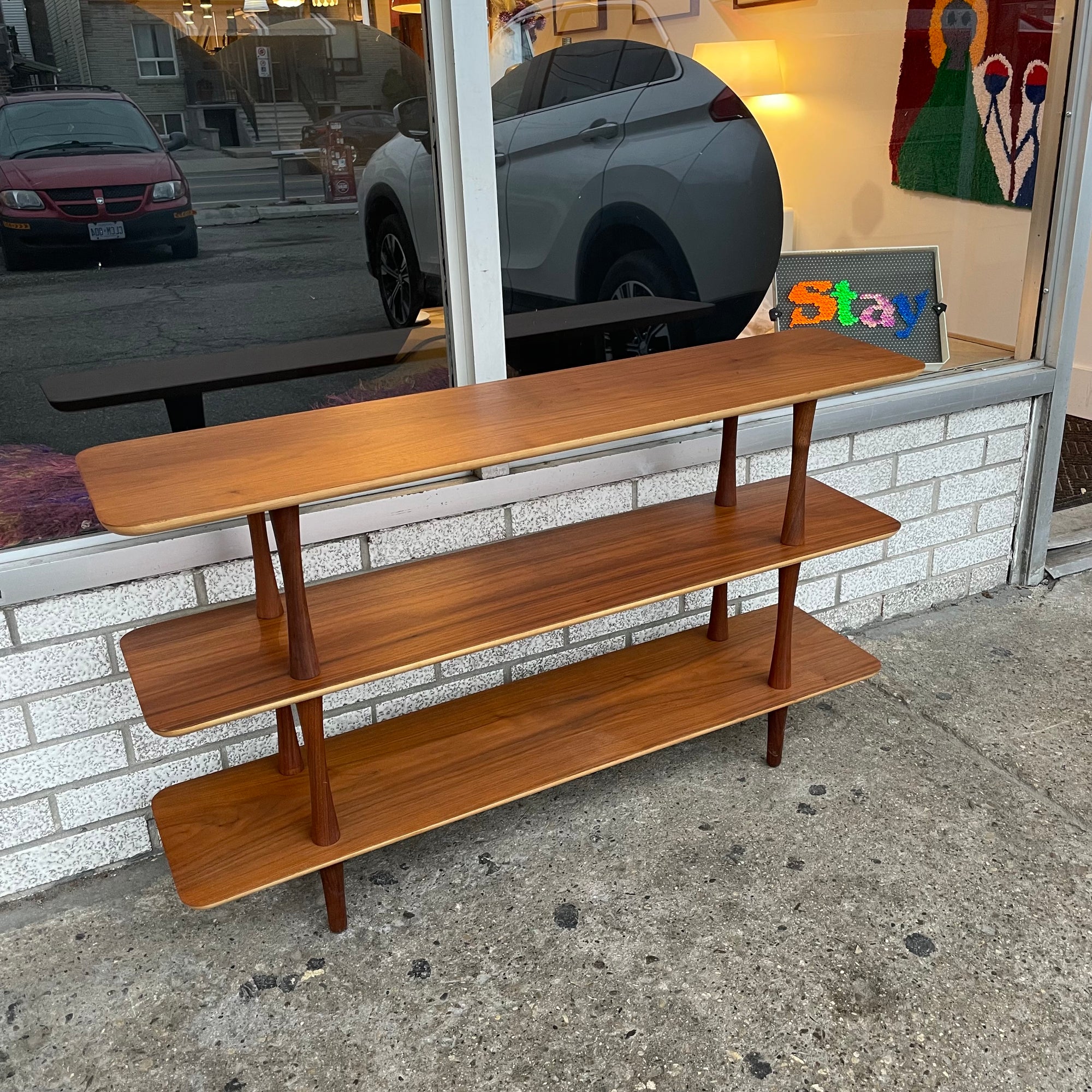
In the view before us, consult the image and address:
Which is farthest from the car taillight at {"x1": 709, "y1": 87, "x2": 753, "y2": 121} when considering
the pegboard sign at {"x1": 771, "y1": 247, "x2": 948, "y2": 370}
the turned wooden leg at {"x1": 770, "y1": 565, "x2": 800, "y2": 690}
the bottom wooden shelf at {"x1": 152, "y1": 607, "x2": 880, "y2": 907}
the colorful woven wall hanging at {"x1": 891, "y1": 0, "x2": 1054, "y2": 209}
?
the bottom wooden shelf at {"x1": 152, "y1": 607, "x2": 880, "y2": 907}

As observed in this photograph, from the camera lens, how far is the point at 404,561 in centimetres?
240

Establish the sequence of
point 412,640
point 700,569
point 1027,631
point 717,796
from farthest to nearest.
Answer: point 1027,631 → point 717,796 → point 700,569 → point 412,640

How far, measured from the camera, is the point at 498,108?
230 centimetres

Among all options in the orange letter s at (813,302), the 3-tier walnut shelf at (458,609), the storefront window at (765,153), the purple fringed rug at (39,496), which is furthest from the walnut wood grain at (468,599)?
the orange letter s at (813,302)

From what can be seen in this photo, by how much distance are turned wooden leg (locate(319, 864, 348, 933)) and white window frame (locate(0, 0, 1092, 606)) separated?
0.67 m

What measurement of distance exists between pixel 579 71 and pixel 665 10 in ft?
0.87

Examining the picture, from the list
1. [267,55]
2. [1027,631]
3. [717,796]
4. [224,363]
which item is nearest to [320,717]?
[224,363]

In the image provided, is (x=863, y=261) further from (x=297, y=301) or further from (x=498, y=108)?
(x=297, y=301)

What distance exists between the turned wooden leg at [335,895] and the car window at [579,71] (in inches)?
66.4

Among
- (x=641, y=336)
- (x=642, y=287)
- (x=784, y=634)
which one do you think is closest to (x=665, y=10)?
(x=642, y=287)

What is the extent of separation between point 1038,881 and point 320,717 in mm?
1479

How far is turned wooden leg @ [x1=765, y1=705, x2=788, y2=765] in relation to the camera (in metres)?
2.48

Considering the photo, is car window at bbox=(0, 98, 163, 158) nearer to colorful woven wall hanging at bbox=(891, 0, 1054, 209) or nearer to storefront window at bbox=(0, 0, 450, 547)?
storefront window at bbox=(0, 0, 450, 547)

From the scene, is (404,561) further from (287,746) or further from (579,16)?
(579,16)
